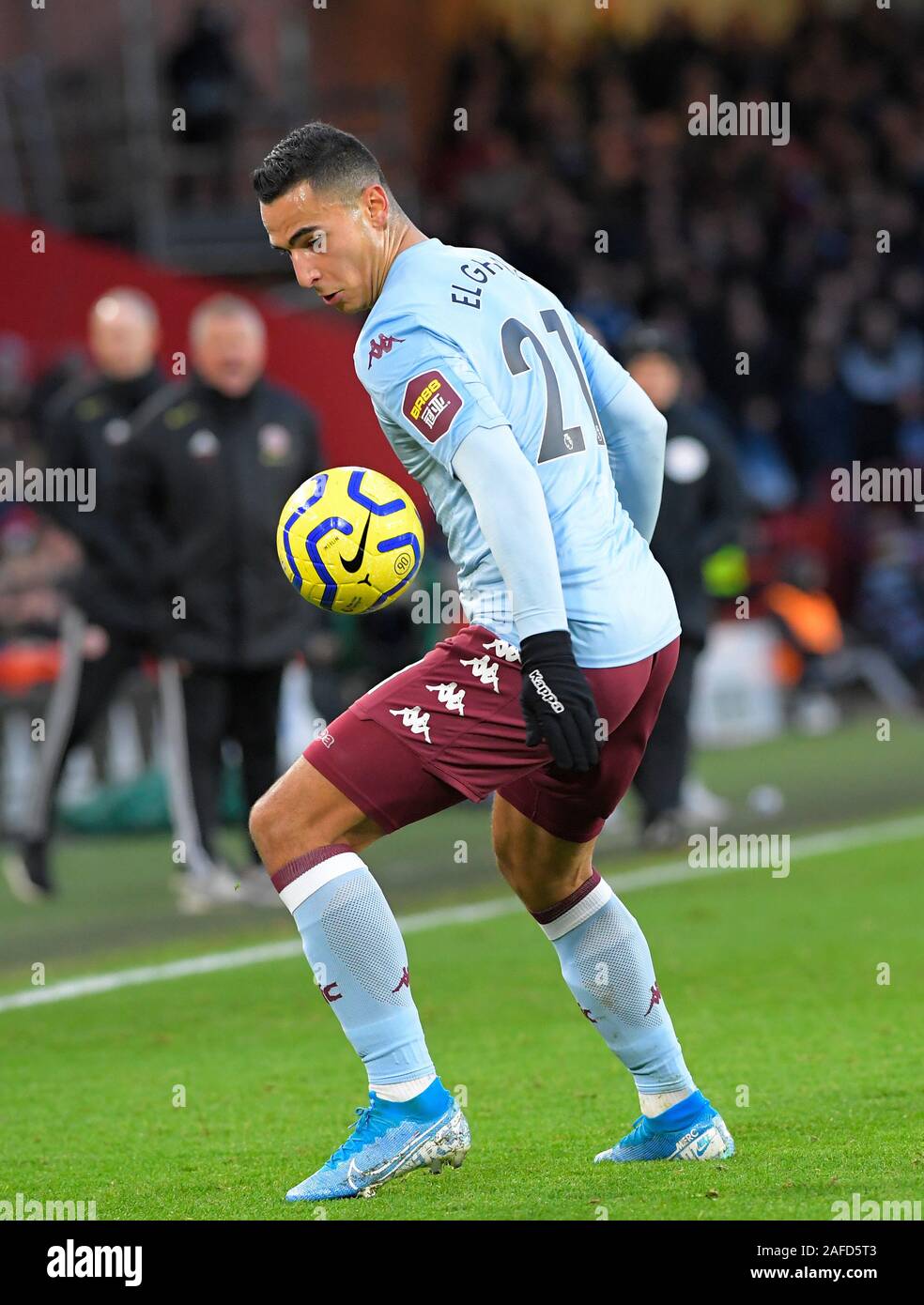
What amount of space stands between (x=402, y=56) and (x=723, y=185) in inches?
166

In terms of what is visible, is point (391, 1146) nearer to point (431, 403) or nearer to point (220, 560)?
point (431, 403)

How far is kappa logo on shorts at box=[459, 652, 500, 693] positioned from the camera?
473cm

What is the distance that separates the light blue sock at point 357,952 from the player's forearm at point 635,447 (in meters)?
1.17

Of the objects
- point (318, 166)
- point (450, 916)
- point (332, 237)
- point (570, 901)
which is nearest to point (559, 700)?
point (570, 901)

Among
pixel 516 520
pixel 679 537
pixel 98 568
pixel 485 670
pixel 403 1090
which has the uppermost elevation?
pixel 679 537

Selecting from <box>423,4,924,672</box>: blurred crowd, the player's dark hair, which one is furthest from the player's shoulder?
<box>423,4,924,672</box>: blurred crowd

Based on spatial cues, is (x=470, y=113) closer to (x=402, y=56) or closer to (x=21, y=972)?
(x=402, y=56)

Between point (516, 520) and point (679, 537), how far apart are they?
670 centimetres

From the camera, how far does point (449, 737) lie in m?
4.70

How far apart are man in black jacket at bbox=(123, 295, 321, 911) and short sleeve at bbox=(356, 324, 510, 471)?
5382 mm

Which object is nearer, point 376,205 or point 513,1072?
point 376,205

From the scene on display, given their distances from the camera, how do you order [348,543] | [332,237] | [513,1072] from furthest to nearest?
1. [513,1072]
2. [348,543]
3. [332,237]

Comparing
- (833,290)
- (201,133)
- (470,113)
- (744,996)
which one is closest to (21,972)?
(744,996)

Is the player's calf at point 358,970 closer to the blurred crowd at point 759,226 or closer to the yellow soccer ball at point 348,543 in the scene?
the yellow soccer ball at point 348,543
